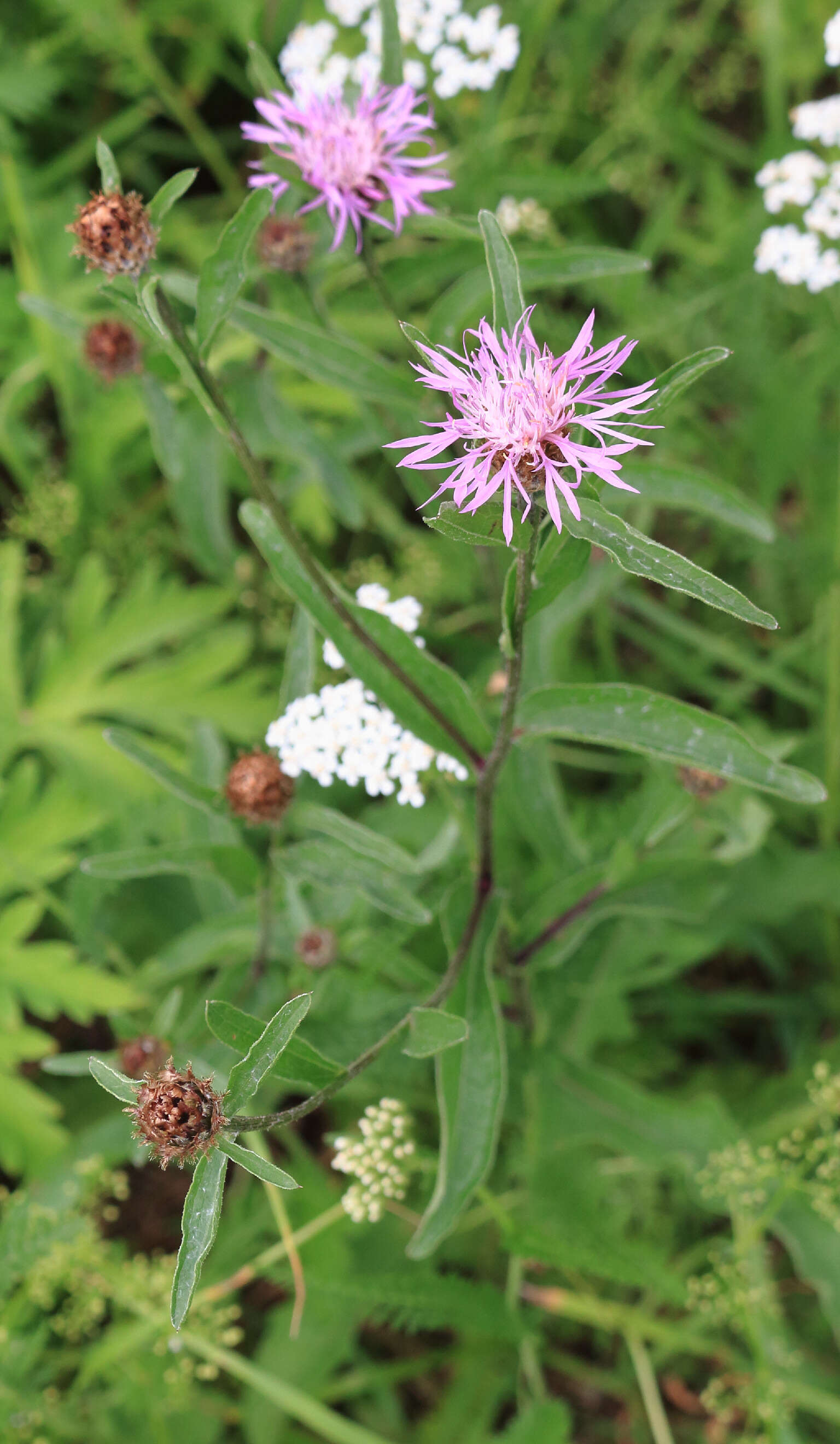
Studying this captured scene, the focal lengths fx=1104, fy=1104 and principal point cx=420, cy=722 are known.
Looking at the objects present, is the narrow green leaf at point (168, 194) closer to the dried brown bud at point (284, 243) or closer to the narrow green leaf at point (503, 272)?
the narrow green leaf at point (503, 272)

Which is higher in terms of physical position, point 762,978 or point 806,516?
A: point 806,516

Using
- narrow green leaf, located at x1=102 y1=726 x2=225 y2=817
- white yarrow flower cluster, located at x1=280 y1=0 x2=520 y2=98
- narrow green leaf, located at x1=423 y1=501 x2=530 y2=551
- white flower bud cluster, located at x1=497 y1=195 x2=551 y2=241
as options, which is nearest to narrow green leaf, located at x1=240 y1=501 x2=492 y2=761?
narrow green leaf, located at x1=102 y1=726 x2=225 y2=817

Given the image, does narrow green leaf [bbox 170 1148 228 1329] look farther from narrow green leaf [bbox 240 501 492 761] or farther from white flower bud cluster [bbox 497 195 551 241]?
white flower bud cluster [bbox 497 195 551 241]

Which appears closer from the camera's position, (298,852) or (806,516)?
(298,852)

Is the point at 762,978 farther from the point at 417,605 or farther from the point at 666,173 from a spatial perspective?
the point at 666,173

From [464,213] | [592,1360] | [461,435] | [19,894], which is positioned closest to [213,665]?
[19,894]

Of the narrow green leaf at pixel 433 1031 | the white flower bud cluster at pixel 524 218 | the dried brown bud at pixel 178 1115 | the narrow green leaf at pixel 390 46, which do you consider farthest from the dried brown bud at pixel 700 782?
the white flower bud cluster at pixel 524 218
